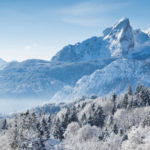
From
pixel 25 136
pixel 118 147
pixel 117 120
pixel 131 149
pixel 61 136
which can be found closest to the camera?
pixel 25 136

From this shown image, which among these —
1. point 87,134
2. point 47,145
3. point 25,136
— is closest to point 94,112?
point 87,134

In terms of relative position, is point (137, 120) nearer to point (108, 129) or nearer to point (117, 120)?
point (117, 120)

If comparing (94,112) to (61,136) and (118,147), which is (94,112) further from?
(118,147)

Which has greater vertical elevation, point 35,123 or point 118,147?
point 35,123

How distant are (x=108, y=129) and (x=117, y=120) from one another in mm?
20045

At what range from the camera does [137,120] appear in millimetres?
181000

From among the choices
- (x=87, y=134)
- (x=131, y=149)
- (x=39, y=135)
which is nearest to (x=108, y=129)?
(x=87, y=134)

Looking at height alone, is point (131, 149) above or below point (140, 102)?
below

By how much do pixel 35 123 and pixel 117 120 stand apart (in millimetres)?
57372

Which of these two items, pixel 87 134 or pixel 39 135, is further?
pixel 87 134

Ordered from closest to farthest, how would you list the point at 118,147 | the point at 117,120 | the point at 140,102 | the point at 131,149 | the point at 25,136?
the point at 25,136 → the point at 131,149 → the point at 118,147 → the point at 117,120 → the point at 140,102

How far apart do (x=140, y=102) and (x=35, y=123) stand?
7975 cm

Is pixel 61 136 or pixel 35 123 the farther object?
pixel 61 136

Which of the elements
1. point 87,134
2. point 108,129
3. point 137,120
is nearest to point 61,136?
point 87,134
